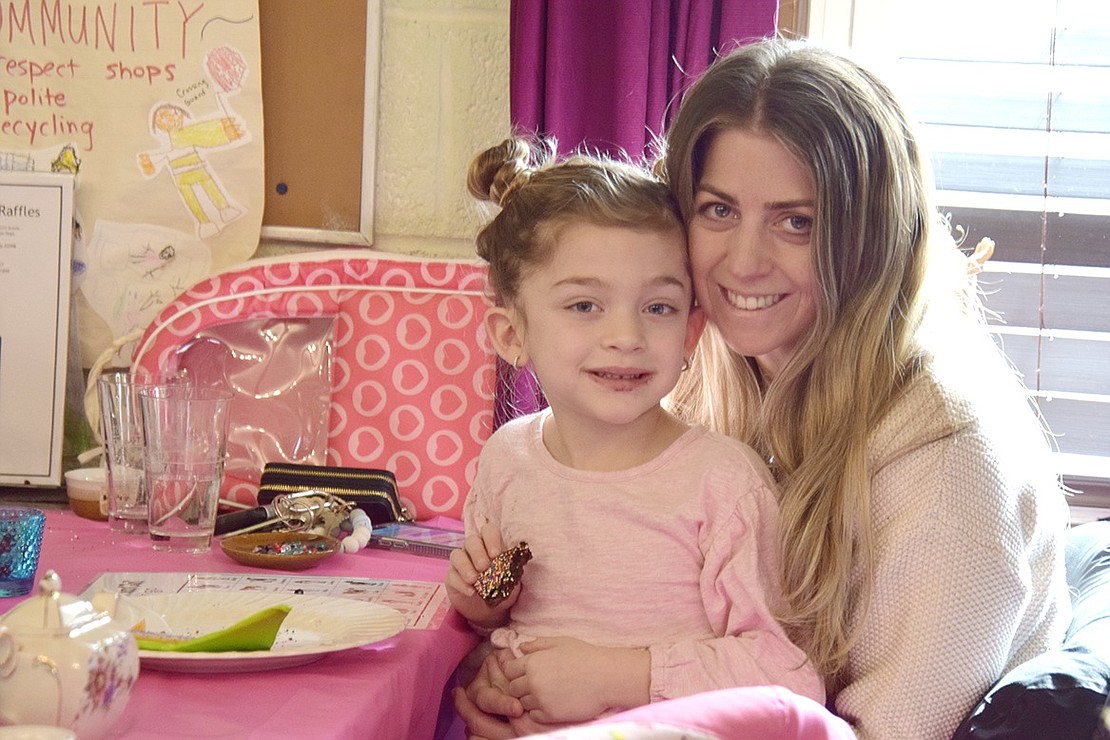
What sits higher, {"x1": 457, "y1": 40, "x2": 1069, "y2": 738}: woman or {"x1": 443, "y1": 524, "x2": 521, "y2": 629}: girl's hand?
{"x1": 457, "y1": 40, "x2": 1069, "y2": 738}: woman

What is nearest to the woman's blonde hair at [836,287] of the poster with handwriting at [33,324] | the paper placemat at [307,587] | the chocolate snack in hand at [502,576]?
the chocolate snack in hand at [502,576]

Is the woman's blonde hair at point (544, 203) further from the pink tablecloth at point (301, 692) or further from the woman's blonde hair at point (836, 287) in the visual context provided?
the pink tablecloth at point (301, 692)

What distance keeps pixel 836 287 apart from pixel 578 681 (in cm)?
51

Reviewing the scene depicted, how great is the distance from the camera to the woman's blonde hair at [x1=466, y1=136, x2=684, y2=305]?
132 cm

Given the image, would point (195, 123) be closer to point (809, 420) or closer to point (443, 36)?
point (443, 36)

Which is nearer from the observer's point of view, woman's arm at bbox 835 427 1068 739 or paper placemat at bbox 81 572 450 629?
woman's arm at bbox 835 427 1068 739

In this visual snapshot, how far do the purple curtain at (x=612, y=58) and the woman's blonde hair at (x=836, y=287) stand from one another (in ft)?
1.94

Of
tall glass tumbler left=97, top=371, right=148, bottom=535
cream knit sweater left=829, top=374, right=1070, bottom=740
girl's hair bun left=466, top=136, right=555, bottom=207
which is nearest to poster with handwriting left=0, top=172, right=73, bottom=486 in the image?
tall glass tumbler left=97, top=371, right=148, bottom=535

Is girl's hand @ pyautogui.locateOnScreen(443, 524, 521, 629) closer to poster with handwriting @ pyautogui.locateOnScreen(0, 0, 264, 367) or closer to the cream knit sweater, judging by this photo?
the cream knit sweater

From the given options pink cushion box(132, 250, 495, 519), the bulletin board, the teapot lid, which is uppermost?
the bulletin board

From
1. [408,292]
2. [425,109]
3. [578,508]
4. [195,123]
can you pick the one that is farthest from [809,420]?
[195,123]

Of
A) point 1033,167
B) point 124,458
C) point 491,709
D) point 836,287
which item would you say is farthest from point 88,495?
point 1033,167

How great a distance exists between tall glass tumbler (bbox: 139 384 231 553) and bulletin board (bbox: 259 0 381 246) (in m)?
0.69

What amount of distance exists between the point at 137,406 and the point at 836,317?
90cm
